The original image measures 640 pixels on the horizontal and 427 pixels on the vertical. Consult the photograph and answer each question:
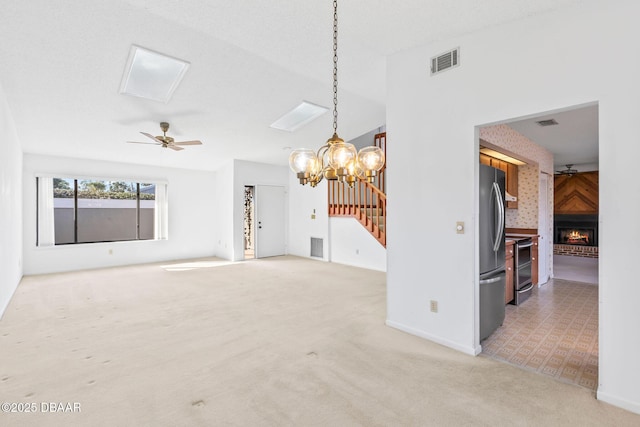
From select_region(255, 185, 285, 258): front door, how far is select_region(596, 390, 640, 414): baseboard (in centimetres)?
716

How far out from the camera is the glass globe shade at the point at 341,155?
7.02ft

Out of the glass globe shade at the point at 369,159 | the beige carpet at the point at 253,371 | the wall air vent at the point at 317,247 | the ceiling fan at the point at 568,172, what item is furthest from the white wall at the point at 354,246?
the ceiling fan at the point at 568,172

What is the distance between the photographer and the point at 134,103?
419 centimetres

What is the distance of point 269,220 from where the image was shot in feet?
27.9

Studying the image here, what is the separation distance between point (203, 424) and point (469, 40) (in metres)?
3.61

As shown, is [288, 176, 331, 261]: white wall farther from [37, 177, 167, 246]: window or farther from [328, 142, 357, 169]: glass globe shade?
[328, 142, 357, 169]: glass globe shade

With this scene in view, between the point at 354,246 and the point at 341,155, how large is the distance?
16.7 feet

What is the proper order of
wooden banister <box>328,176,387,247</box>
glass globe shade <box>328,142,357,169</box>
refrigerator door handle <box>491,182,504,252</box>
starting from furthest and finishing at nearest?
wooden banister <box>328,176,387,247</box>
refrigerator door handle <box>491,182,504,252</box>
glass globe shade <box>328,142,357,169</box>

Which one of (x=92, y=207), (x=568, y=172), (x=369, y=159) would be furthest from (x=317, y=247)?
(x=92, y=207)

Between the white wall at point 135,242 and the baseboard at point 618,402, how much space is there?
27.0 feet

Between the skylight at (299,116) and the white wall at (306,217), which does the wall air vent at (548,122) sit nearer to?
the skylight at (299,116)

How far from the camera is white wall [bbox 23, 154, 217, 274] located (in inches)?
241

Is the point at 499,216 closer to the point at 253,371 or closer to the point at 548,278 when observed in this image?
the point at 253,371

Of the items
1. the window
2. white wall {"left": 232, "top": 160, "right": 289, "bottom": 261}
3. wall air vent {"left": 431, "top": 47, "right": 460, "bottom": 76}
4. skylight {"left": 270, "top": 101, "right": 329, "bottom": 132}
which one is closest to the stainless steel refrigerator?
wall air vent {"left": 431, "top": 47, "right": 460, "bottom": 76}
